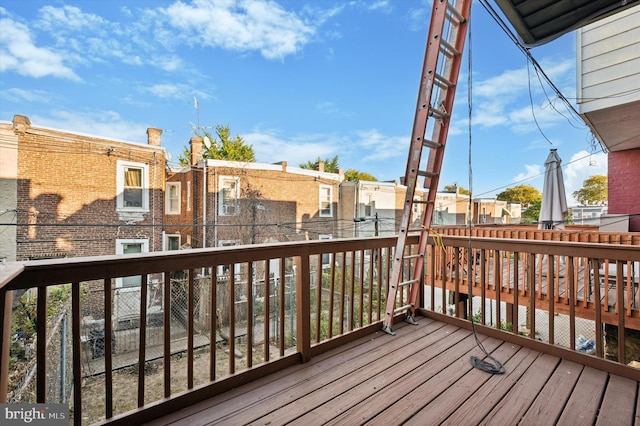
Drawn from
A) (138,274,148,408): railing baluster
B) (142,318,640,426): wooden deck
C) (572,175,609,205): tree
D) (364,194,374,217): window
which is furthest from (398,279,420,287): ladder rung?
(572,175,609,205): tree

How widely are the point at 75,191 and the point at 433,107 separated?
9446mm

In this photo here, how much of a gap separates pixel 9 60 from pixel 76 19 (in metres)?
2.13

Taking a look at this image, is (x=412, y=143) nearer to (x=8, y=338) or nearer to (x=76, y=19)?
(x=8, y=338)

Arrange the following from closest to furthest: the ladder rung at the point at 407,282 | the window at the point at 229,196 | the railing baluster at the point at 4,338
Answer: the railing baluster at the point at 4,338, the ladder rung at the point at 407,282, the window at the point at 229,196

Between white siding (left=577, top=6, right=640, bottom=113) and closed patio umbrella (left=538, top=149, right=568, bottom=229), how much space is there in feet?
8.10

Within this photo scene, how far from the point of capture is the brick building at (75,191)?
7.38 metres

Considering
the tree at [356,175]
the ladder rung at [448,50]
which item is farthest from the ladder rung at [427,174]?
the tree at [356,175]

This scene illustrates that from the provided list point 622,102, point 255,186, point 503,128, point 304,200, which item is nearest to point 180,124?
point 255,186

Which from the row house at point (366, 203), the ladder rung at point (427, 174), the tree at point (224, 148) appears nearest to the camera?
the ladder rung at point (427, 174)

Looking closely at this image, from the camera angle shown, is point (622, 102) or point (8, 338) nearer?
point (8, 338)

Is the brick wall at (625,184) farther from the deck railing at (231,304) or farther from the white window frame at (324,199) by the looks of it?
the white window frame at (324,199)

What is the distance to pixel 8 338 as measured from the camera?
1.05 m

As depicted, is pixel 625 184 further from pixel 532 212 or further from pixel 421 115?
pixel 532 212

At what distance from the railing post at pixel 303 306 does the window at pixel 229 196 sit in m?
9.26
